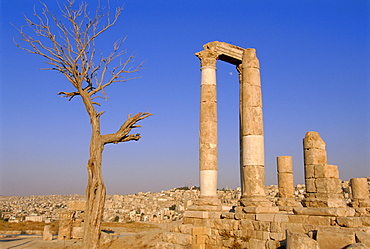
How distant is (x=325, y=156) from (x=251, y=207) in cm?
349

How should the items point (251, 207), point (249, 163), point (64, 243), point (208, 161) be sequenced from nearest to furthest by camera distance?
1. point (251, 207)
2. point (249, 163)
3. point (208, 161)
4. point (64, 243)

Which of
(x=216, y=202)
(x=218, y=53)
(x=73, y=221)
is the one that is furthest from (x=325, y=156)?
(x=73, y=221)

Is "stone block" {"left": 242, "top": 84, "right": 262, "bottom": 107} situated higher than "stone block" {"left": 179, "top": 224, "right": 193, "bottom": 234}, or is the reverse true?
"stone block" {"left": 242, "top": 84, "right": 262, "bottom": 107}

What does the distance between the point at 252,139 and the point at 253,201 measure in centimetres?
243

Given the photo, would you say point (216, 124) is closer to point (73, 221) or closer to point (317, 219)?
point (317, 219)

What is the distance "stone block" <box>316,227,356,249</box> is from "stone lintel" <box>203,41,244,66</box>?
9.78 metres

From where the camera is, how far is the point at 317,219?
1061 centimetres

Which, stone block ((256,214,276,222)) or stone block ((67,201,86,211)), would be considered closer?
stone block ((256,214,276,222))

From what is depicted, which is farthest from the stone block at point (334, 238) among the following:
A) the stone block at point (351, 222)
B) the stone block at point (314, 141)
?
the stone block at point (314, 141)

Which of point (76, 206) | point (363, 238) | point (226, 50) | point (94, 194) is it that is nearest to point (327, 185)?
point (363, 238)

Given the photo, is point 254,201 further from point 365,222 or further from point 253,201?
point 365,222

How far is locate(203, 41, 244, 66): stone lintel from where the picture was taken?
627 inches

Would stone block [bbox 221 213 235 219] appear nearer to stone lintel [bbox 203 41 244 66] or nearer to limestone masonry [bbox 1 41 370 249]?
limestone masonry [bbox 1 41 370 249]

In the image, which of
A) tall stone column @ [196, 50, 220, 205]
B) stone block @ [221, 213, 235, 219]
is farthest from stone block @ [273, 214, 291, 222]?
tall stone column @ [196, 50, 220, 205]
